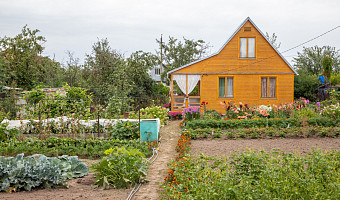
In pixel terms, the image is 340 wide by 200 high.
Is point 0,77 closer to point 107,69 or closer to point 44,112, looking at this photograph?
point 107,69

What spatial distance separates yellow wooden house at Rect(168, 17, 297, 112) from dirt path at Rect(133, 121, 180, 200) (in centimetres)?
674

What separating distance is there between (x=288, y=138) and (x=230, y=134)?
79.7 inches

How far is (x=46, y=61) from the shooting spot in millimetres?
20969

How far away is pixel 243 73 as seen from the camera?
17.6 m

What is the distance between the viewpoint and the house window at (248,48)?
17641 mm

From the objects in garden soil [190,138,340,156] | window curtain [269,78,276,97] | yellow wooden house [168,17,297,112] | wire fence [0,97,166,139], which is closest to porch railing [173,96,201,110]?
yellow wooden house [168,17,297,112]

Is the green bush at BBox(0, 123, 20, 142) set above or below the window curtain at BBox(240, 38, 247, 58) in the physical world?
below

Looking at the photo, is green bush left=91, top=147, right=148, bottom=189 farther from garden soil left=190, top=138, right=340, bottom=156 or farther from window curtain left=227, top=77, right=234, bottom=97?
window curtain left=227, top=77, right=234, bottom=97

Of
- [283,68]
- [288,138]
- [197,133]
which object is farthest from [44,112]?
[283,68]

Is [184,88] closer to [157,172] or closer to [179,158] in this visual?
[179,158]

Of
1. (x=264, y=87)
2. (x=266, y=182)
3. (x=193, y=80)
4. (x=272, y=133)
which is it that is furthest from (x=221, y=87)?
(x=266, y=182)

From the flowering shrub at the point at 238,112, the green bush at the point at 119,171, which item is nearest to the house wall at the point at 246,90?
the flowering shrub at the point at 238,112

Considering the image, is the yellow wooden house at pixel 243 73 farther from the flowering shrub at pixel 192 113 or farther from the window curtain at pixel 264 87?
the flowering shrub at pixel 192 113

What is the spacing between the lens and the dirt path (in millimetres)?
5036
